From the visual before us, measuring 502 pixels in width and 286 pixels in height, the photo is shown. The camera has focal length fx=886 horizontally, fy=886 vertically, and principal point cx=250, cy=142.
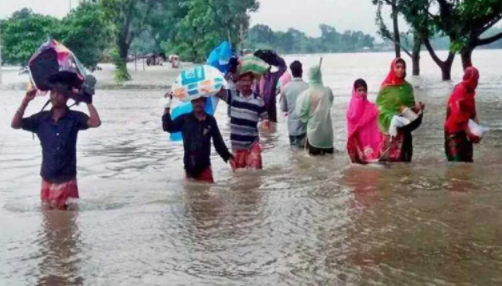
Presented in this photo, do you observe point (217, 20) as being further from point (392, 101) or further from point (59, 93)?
point (59, 93)

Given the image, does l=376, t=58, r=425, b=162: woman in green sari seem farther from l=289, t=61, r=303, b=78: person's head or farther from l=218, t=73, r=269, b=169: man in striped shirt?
l=289, t=61, r=303, b=78: person's head

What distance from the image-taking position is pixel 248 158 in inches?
399

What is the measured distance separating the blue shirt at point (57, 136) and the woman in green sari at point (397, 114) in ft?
14.7

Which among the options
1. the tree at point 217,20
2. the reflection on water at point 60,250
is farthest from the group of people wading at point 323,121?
the tree at point 217,20

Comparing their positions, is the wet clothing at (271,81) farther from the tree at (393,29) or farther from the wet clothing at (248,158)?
the tree at (393,29)

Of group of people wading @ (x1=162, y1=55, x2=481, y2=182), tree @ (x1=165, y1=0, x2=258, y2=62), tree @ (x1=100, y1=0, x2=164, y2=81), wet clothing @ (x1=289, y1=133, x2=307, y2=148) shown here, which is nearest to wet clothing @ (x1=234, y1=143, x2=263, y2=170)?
group of people wading @ (x1=162, y1=55, x2=481, y2=182)

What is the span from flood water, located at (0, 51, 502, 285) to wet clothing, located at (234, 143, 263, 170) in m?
0.10

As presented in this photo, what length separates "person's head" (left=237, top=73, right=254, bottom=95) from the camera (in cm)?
984

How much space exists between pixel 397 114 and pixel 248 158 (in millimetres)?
2049

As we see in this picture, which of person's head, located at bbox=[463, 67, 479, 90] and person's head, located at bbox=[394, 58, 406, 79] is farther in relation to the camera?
person's head, located at bbox=[394, 58, 406, 79]

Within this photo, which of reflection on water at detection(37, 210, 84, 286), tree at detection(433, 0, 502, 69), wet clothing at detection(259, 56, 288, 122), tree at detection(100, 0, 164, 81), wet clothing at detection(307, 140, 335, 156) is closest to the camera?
reflection on water at detection(37, 210, 84, 286)

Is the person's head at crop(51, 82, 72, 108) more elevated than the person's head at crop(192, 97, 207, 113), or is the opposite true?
the person's head at crop(51, 82, 72, 108)

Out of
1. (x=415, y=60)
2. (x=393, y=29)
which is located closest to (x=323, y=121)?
(x=393, y=29)

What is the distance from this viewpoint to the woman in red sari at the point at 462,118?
10266 mm
